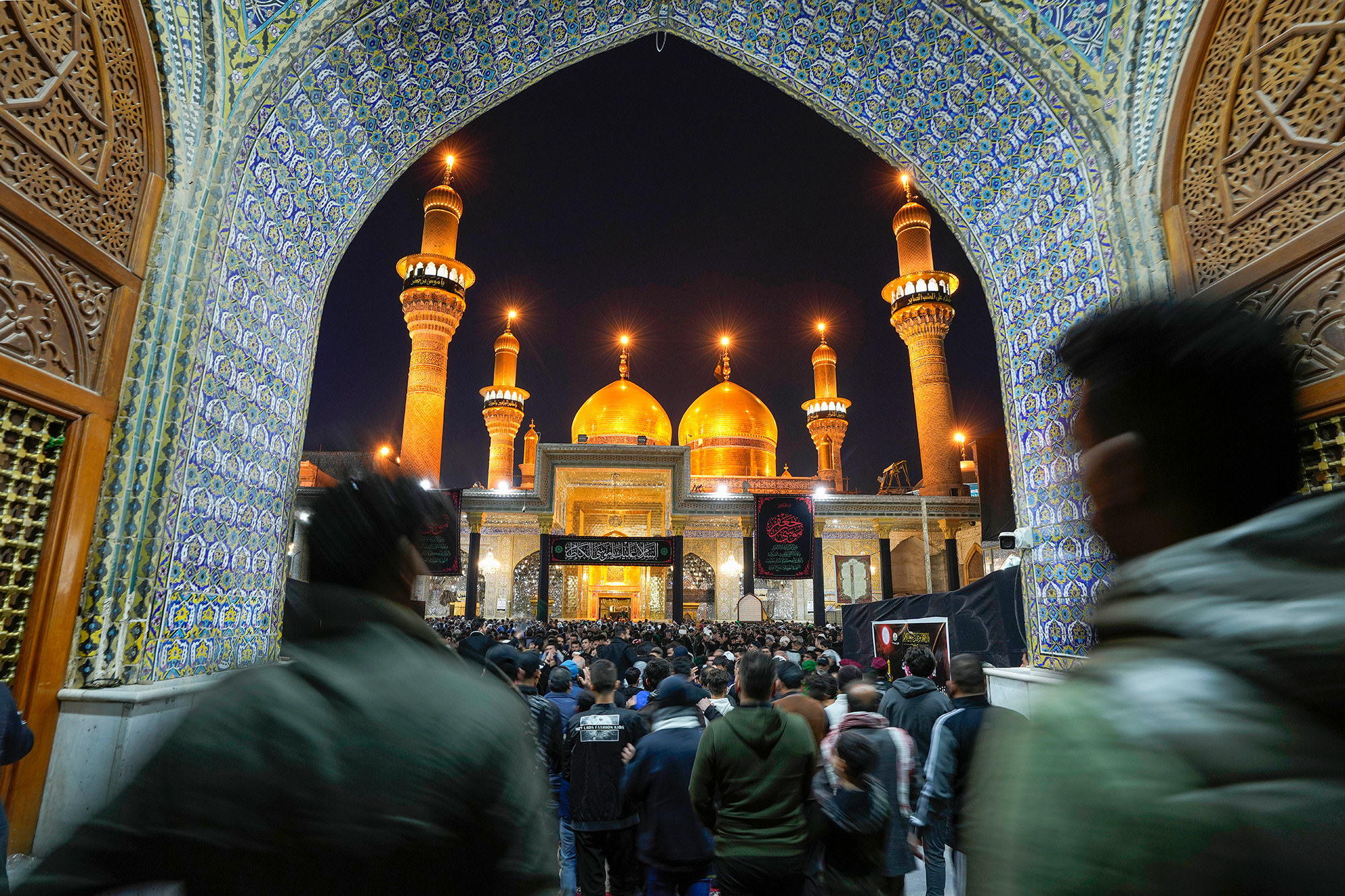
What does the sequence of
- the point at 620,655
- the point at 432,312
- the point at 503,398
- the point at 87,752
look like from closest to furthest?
the point at 87,752 < the point at 620,655 < the point at 432,312 < the point at 503,398

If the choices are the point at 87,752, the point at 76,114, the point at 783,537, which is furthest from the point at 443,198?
the point at 87,752

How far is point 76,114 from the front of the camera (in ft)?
10.5

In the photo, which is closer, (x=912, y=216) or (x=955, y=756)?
(x=955, y=756)

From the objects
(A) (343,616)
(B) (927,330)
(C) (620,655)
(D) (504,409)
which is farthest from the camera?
(D) (504,409)

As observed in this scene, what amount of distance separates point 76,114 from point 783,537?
1240 centimetres

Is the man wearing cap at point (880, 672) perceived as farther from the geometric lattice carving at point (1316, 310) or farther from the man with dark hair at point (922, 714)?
the geometric lattice carving at point (1316, 310)

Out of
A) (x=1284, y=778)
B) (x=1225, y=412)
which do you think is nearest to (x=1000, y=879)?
(x=1284, y=778)

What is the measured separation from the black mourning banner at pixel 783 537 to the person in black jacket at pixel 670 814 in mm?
11260

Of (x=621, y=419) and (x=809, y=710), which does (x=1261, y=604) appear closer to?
(x=809, y=710)

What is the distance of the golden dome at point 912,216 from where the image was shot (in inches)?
714

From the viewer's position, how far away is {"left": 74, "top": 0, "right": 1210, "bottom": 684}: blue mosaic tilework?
3.51m

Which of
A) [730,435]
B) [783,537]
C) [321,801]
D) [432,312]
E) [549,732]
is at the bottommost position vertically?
[549,732]

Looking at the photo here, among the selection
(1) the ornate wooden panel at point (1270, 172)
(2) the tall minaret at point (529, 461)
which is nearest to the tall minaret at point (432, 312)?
(2) the tall minaret at point (529, 461)

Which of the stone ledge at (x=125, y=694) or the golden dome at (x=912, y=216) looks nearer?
the stone ledge at (x=125, y=694)
